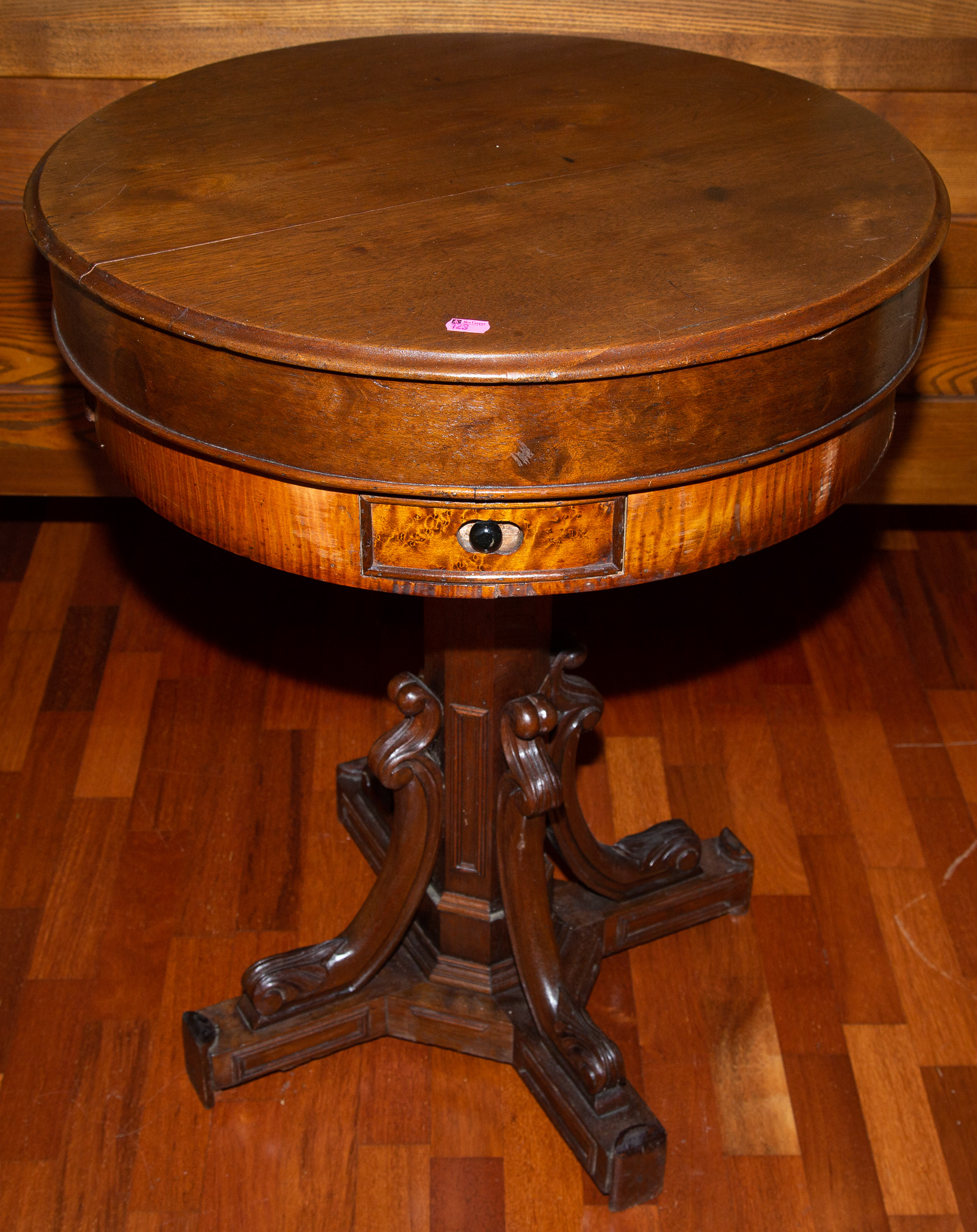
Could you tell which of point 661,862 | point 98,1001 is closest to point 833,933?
point 661,862

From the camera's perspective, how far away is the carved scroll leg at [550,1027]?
1299 millimetres

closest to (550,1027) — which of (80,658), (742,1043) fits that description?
(742,1043)

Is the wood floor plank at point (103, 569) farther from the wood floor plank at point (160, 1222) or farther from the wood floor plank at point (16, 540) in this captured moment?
the wood floor plank at point (160, 1222)

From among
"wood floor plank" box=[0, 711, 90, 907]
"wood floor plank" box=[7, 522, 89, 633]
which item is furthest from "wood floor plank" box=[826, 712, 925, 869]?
"wood floor plank" box=[7, 522, 89, 633]

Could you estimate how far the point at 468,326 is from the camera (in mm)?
922

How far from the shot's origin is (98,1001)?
1.54 metres

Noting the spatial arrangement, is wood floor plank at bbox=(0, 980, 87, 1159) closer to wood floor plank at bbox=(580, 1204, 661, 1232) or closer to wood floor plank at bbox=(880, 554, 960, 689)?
wood floor plank at bbox=(580, 1204, 661, 1232)

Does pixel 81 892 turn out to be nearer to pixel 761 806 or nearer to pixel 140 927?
pixel 140 927

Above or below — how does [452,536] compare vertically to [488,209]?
below

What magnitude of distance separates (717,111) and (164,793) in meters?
1.06

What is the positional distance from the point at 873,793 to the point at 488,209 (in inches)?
40.8

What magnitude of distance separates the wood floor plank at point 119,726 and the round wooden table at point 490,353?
45 centimetres

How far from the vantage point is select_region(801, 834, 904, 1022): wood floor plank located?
1556mm

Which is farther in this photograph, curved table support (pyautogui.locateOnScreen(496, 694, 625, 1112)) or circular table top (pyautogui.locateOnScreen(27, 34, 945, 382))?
curved table support (pyautogui.locateOnScreen(496, 694, 625, 1112))
